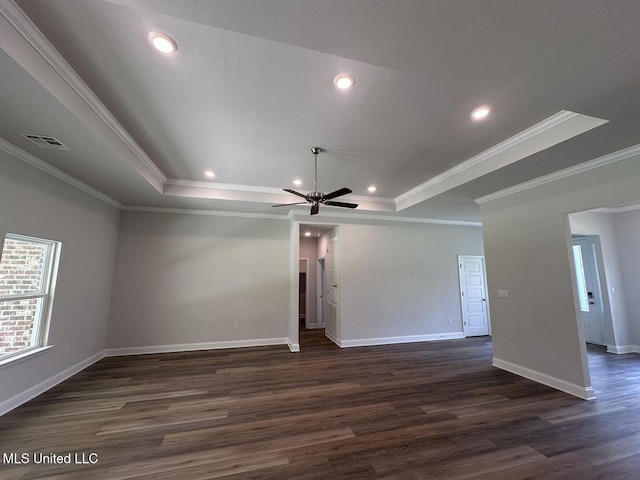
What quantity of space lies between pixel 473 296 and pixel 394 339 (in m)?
2.47

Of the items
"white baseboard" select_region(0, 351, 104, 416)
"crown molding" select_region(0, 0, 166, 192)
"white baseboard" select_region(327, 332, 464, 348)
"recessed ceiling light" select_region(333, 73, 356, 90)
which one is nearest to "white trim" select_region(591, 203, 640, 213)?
"white baseboard" select_region(327, 332, 464, 348)

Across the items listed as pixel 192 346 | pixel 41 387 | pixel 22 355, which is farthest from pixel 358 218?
pixel 41 387

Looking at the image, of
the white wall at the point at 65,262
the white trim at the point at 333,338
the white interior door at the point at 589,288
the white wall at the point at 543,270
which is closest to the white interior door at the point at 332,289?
the white trim at the point at 333,338

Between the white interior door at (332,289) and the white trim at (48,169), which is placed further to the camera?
the white interior door at (332,289)

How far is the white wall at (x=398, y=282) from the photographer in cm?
580

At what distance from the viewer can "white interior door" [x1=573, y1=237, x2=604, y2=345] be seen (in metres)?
5.42

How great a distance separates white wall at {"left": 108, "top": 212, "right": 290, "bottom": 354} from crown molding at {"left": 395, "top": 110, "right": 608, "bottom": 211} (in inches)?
136

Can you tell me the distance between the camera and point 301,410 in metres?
2.93

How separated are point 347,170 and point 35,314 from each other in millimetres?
4689

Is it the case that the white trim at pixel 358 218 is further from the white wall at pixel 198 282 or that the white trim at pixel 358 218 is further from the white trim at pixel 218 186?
the white trim at pixel 218 186

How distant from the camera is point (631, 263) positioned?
513cm

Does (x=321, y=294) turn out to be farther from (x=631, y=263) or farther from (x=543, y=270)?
(x=631, y=263)

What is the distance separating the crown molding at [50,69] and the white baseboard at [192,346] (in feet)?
12.4

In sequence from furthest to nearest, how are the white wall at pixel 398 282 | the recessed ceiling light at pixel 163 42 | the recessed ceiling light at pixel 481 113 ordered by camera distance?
the white wall at pixel 398 282 < the recessed ceiling light at pixel 481 113 < the recessed ceiling light at pixel 163 42
